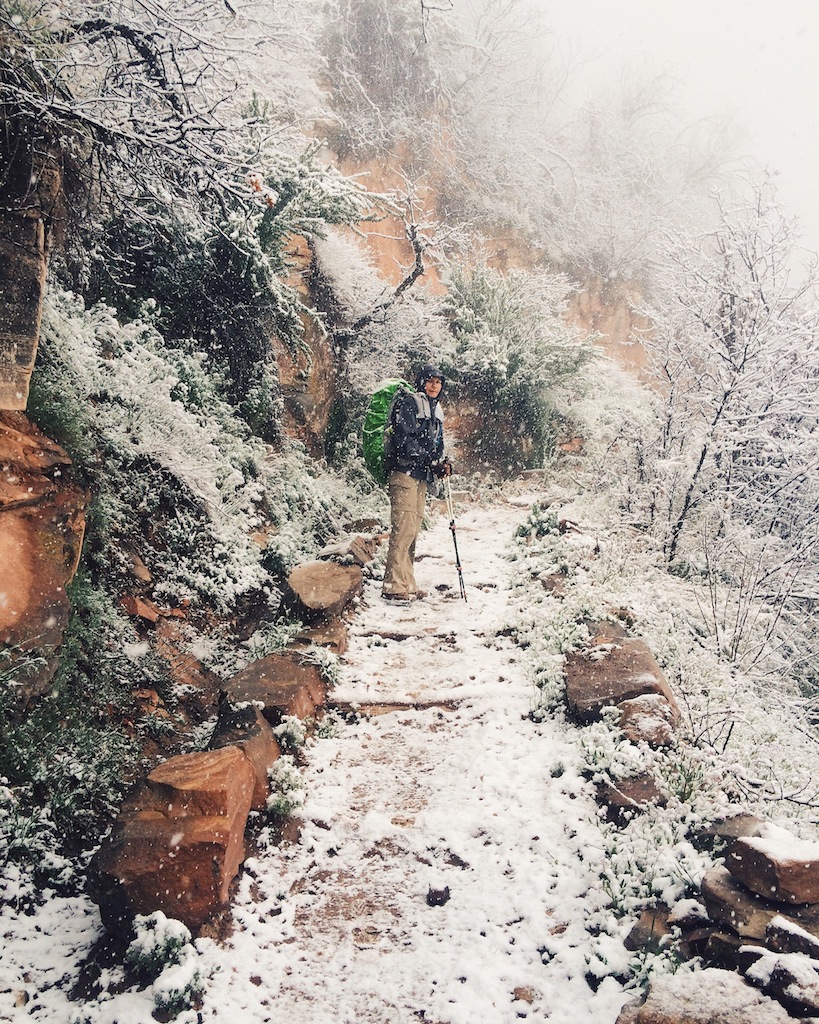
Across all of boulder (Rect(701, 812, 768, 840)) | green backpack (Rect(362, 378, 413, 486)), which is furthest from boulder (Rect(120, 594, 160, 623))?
boulder (Rect(701, 812, 768, 840))

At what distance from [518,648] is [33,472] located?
13.9 feet

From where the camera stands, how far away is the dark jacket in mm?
6906

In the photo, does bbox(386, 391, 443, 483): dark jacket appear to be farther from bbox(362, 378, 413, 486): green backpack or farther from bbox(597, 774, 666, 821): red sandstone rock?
bbox(597, 774, 666, 821): red sandstone rock

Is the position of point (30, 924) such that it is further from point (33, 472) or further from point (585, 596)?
point (585, 596)

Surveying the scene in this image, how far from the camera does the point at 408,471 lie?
22.9ft

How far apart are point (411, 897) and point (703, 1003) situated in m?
1.59

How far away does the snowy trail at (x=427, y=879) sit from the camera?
2.72m

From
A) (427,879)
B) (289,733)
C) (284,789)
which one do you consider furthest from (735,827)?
(289,733)

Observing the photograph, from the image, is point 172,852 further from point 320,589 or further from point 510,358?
point 510,358

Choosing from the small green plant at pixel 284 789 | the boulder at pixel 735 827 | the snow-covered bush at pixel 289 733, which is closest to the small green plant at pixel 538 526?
the snow-covered bush at pixel 289 733

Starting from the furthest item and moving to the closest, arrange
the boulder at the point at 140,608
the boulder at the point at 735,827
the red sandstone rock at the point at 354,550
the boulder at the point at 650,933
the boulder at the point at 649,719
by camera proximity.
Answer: the red sandstone rock at the point at 354,550, the boulder at the point at 140,608, the boulder at the point at 649,719, the boulder at the point at 735,827, the boulder at the point at 650,933

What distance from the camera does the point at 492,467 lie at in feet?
41.2

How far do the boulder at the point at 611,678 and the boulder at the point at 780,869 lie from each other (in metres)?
1.56

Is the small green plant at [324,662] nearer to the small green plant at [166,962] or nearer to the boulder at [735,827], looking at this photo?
the small green plant at [166,962]
